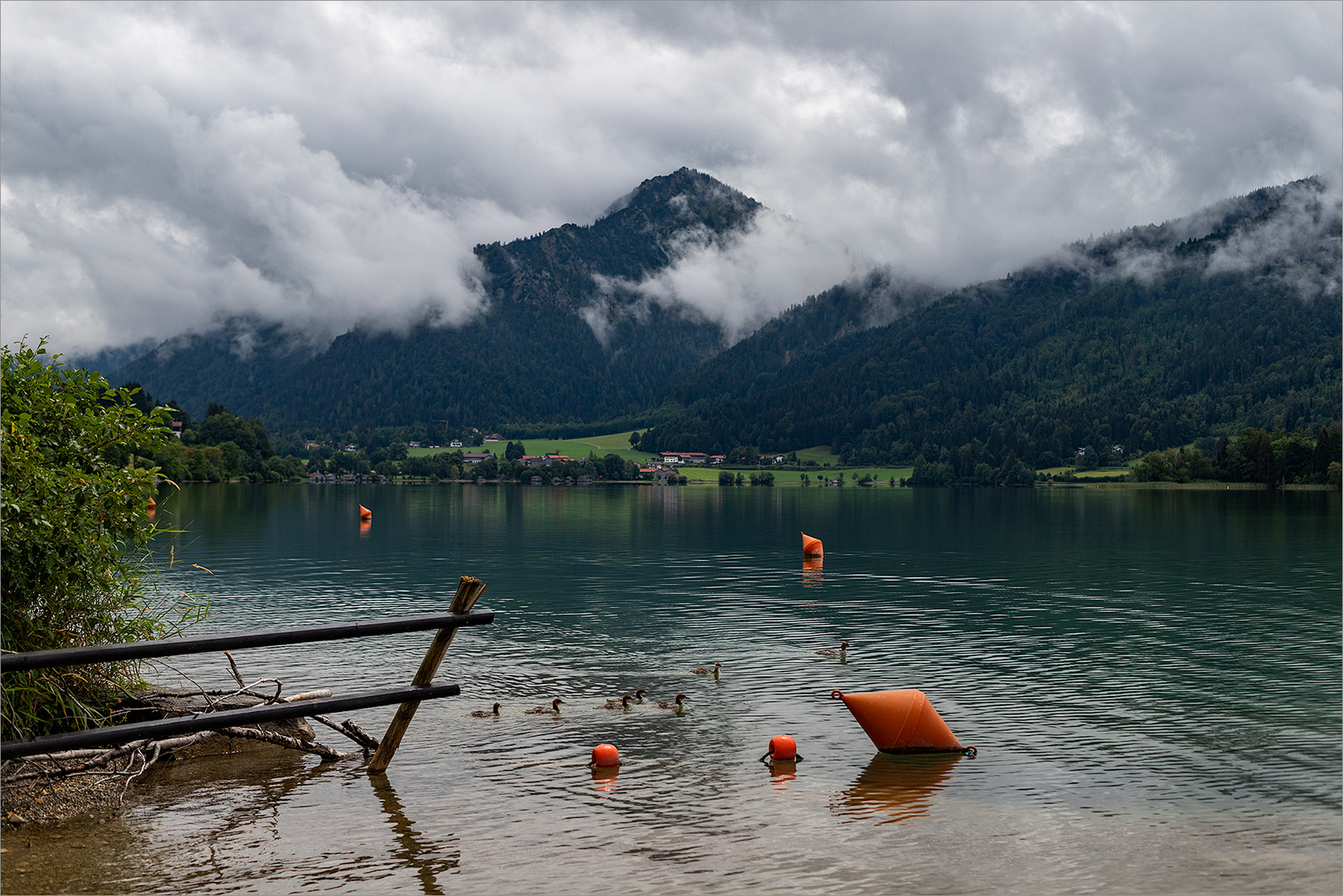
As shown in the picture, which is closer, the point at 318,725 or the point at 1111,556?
the point at 318,725

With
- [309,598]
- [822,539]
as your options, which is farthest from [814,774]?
[822,539]

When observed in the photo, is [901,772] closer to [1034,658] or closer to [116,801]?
[116,801]

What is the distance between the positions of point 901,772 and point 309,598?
33023 millimetres

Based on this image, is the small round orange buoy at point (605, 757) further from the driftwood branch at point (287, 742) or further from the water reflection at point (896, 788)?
the driftwood branch at point (287, 742)

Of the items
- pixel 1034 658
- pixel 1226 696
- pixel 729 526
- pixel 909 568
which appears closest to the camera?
pixel 1226 696

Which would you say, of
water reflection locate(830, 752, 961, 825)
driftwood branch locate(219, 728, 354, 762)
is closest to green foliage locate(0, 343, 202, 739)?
driftwood branch locate(219, 728, 354, 762)

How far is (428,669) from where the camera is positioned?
14492 mm

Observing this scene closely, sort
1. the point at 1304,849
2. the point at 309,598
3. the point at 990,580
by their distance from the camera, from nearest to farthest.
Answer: the point at 1304,849
the point at 309,598
the point at 990,580

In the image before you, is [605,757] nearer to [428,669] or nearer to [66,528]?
[428,669]

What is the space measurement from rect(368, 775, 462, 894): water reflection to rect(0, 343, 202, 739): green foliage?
4.27m

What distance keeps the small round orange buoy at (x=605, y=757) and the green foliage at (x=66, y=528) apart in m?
7.16

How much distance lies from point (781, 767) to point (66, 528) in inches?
465

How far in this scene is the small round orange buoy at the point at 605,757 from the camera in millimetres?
17547

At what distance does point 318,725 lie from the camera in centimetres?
2005
